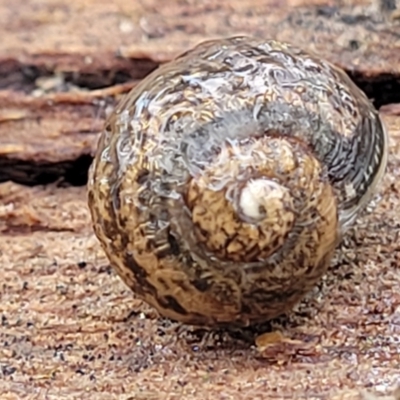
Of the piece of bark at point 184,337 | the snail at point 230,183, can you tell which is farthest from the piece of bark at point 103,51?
the snail at point 230,183

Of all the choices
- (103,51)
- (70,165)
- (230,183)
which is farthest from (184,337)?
(103,51)

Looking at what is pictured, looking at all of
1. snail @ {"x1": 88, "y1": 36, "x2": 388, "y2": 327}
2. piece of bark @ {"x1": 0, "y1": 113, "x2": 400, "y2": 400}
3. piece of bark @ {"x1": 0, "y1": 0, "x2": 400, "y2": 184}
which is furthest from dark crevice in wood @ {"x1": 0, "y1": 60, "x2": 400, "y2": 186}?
snail @ {"x1": 88, "y1": 36, "x2": 388, "y2": 327}

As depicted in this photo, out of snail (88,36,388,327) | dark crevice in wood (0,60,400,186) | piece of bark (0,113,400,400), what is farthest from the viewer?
dark crevice in wood (0,60,400,186)

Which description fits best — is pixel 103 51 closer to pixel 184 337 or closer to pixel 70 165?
pixel 70 165

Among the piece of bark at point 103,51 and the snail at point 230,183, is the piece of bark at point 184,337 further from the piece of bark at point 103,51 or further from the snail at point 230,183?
the piece of bark at point 103,51

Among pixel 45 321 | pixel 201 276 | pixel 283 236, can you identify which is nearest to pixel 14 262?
pixel 45 321

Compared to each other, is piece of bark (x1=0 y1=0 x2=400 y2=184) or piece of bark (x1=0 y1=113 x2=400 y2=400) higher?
piece of bark (x1=0 y1=0 x2=400 y2=184)

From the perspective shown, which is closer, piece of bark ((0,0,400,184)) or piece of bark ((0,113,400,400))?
piece of bark ((0,113,400,400))

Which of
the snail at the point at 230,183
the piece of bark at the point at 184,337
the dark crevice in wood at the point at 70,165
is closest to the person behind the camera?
the snail at the point at 230,183

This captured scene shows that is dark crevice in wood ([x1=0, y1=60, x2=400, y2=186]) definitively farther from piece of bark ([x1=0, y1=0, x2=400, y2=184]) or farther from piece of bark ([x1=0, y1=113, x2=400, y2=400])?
piece of bark ([x1=0, y1=113, x2=400, y2=400])

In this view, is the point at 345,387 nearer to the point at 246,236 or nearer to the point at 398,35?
the point at 246,236
